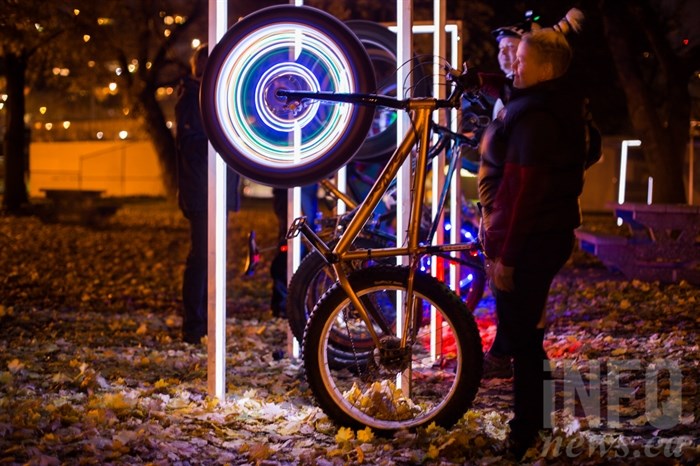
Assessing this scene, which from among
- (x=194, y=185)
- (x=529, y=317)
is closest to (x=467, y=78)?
(x=529, y=317)

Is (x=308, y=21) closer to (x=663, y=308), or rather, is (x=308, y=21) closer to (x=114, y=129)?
(x=663, y=308)

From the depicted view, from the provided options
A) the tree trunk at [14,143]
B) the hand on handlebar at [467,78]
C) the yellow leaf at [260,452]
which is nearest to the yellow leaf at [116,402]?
the yellow leaf at [260,452]

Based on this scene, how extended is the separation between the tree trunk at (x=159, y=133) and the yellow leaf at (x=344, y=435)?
62.8 ft

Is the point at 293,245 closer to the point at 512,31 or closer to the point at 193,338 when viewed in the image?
the point at 193,338

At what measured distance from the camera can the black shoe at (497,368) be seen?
18.5 ft

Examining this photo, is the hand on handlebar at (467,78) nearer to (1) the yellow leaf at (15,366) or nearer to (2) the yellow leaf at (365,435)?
(2) the yellow leaf at (365,435)

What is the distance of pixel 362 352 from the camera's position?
17.5 ft

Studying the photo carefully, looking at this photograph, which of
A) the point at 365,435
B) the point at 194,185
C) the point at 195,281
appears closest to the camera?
the point at 365,435

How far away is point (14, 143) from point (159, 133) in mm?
3709

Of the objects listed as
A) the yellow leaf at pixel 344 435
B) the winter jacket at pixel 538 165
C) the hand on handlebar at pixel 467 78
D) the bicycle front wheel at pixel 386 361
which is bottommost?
the yellow leaf at pixel 344 435

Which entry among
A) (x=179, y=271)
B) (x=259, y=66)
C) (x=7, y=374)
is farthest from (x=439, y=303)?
(x=179, y=271)

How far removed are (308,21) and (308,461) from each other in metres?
2.27

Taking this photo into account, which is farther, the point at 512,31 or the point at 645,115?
the point at 645,115

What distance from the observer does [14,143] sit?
22.4m
